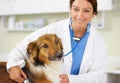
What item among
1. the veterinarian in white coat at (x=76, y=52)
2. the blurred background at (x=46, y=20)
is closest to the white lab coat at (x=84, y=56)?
the veterinarian in white coat at (x=76, y=52)

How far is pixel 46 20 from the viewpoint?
2420 millimetres

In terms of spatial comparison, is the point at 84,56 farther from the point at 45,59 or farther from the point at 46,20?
the point at 46,20

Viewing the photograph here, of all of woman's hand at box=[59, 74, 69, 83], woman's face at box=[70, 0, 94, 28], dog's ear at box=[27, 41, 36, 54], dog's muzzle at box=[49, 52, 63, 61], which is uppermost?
woman's face at box=[70, 0, 94, 28]

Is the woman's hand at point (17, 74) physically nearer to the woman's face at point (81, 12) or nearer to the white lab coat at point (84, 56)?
the white lab coat at point (84, 56)

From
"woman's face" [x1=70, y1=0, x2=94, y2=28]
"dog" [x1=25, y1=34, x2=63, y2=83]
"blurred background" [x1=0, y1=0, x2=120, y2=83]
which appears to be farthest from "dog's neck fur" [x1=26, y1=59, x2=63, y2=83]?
"blurred background" [x1=0, y1=0, x2=120, y2=83]

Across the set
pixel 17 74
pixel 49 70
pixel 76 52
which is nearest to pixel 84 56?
pixel 76 52

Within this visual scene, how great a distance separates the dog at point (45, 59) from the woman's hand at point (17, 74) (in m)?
0.02

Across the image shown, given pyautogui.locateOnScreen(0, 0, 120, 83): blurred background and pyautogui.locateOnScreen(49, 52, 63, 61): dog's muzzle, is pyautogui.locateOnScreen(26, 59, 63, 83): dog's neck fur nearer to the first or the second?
Answer: pyautogui.locateOnScreen(49, 52, 63, 61): dog's muzzle

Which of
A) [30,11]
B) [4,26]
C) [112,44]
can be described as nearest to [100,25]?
[112,44]

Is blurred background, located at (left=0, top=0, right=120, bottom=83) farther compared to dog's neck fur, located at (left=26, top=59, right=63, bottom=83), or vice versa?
blurred background, located at (left=0, top=0, right=120, bottom=83)

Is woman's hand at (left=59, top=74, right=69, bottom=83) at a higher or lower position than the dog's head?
lower

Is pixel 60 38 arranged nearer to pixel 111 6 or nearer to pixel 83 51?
pixel 83 51

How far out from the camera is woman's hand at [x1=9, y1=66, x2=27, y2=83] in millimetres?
941

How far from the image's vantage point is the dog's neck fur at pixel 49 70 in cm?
94
